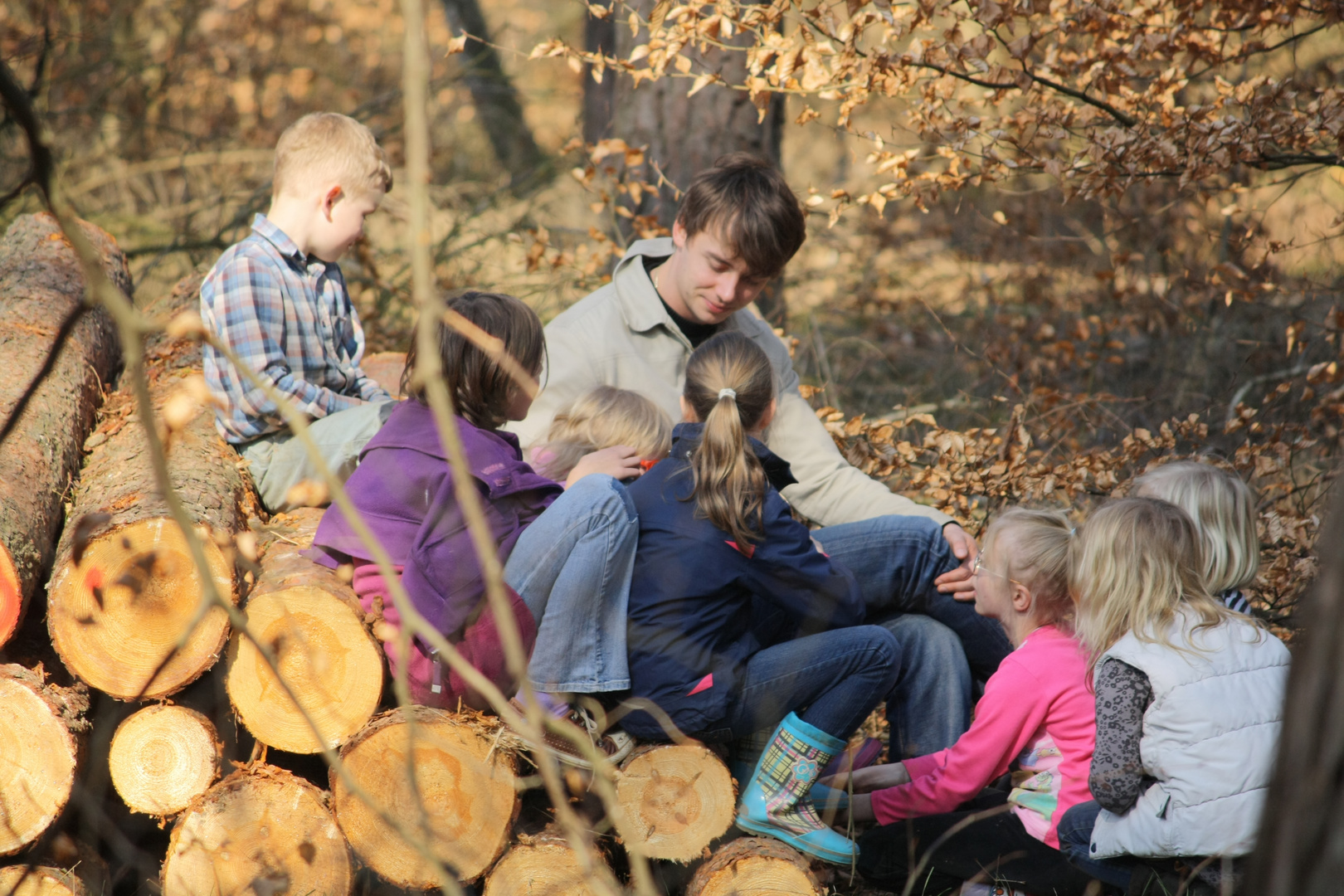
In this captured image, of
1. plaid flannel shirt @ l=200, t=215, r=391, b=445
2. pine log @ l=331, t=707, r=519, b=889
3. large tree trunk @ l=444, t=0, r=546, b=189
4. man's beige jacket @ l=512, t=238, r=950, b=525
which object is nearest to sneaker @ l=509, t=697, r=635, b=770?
pine log @ l=331, t=707, r=519, b=889

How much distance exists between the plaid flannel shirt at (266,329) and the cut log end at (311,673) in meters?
0.90

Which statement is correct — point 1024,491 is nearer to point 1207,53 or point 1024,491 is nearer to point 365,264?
point 1207,53

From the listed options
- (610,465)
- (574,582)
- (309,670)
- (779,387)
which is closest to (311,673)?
(309,670)

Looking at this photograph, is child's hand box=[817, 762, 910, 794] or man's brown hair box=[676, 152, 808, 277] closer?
child's hand box=[817, 762, 910, 794]

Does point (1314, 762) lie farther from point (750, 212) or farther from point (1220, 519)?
point (750, 212)

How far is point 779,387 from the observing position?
3588mm

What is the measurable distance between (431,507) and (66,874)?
1.13 meters

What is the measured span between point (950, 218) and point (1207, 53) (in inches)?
186

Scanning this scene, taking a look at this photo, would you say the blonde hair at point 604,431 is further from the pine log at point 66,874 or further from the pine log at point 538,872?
the pine log at point 66,874

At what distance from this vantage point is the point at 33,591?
2.57 meters

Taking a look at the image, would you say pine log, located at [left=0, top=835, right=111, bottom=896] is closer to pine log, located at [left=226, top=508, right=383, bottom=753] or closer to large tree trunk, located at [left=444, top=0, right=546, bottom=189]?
pine log, located at [left=226, top=508, right=383, bottom=753]

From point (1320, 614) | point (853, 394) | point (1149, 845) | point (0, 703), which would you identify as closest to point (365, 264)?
point (853, 394)

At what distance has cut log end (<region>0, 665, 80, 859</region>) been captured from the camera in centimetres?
228

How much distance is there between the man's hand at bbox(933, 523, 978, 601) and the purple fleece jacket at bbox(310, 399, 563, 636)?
1.14 meters
